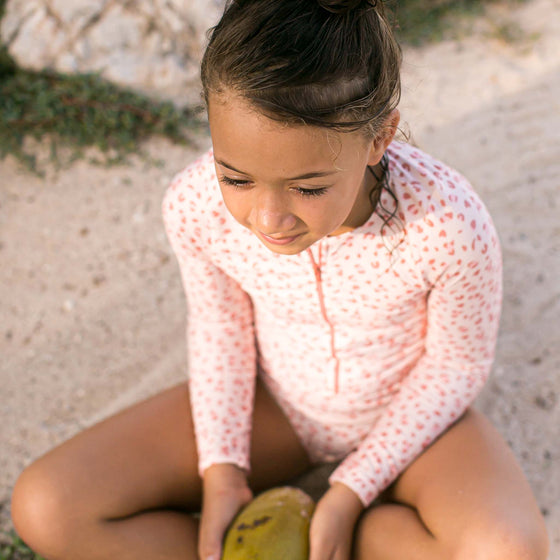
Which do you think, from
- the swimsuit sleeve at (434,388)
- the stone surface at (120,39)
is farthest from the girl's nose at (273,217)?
the stone surface at (120,39)

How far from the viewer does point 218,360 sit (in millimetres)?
1669

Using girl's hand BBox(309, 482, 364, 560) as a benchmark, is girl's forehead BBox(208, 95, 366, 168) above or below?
above

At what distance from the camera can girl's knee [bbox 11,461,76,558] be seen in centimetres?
148

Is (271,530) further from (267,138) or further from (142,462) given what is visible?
(267,138)

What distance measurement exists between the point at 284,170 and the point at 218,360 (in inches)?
29.3

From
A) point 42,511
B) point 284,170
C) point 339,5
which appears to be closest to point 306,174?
point 284,170

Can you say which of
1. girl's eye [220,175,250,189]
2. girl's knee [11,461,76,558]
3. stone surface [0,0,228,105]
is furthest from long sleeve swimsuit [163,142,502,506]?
stone surface [0,0,228,105]

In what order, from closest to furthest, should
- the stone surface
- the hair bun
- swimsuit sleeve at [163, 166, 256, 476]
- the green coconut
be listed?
the hair bun
the green coconut
swimsuit sleeve at [163, 166, 256, 476]
the stone surface

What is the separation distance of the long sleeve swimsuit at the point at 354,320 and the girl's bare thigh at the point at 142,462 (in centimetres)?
5

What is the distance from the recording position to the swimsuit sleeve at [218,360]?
157cm

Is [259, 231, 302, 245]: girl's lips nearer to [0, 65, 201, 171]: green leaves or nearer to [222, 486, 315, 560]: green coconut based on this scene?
[222, 486, 315, 560]: green coconut

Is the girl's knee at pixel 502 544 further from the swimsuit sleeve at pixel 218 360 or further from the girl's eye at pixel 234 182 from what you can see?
the girl's eye at pixel 234 182

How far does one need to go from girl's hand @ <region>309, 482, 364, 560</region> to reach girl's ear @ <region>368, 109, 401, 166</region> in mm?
797

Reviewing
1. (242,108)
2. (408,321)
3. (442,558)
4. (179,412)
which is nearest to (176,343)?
(179,412)
